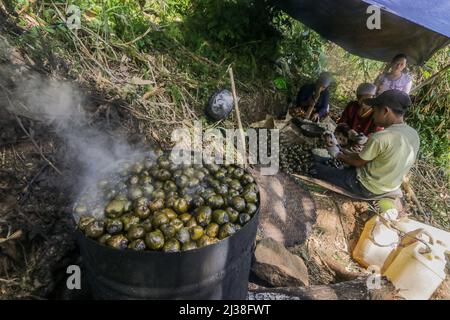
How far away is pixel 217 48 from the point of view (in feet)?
19.2

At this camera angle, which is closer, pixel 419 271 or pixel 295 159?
pixel 419 271

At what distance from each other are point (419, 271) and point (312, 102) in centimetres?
333

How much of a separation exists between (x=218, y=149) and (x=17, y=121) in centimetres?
248

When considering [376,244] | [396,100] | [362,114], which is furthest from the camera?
[362,114]

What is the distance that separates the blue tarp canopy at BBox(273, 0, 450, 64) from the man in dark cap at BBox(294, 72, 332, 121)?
2.81ft

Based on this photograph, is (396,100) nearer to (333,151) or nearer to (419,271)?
(333,151)

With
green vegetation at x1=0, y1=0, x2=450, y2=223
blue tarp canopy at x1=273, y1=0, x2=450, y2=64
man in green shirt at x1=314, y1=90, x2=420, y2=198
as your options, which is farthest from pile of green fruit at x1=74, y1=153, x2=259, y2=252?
blue tarp canopy at x1=273, y1=0, x2=450, y2=64

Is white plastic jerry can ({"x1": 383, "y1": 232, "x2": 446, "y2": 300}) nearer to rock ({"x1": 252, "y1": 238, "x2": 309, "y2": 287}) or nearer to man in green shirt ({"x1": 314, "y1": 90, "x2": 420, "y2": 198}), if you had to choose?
man in green shirt ({"x1": 314, "y1": 90, "x2": 420, "y2": 198})

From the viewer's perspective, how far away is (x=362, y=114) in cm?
520

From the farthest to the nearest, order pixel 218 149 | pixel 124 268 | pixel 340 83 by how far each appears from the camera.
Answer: pixel 340 83 → pixel 218 149 → pixel 124 268

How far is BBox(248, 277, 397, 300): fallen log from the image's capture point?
3.05m

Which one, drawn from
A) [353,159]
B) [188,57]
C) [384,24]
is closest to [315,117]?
[353,159]
